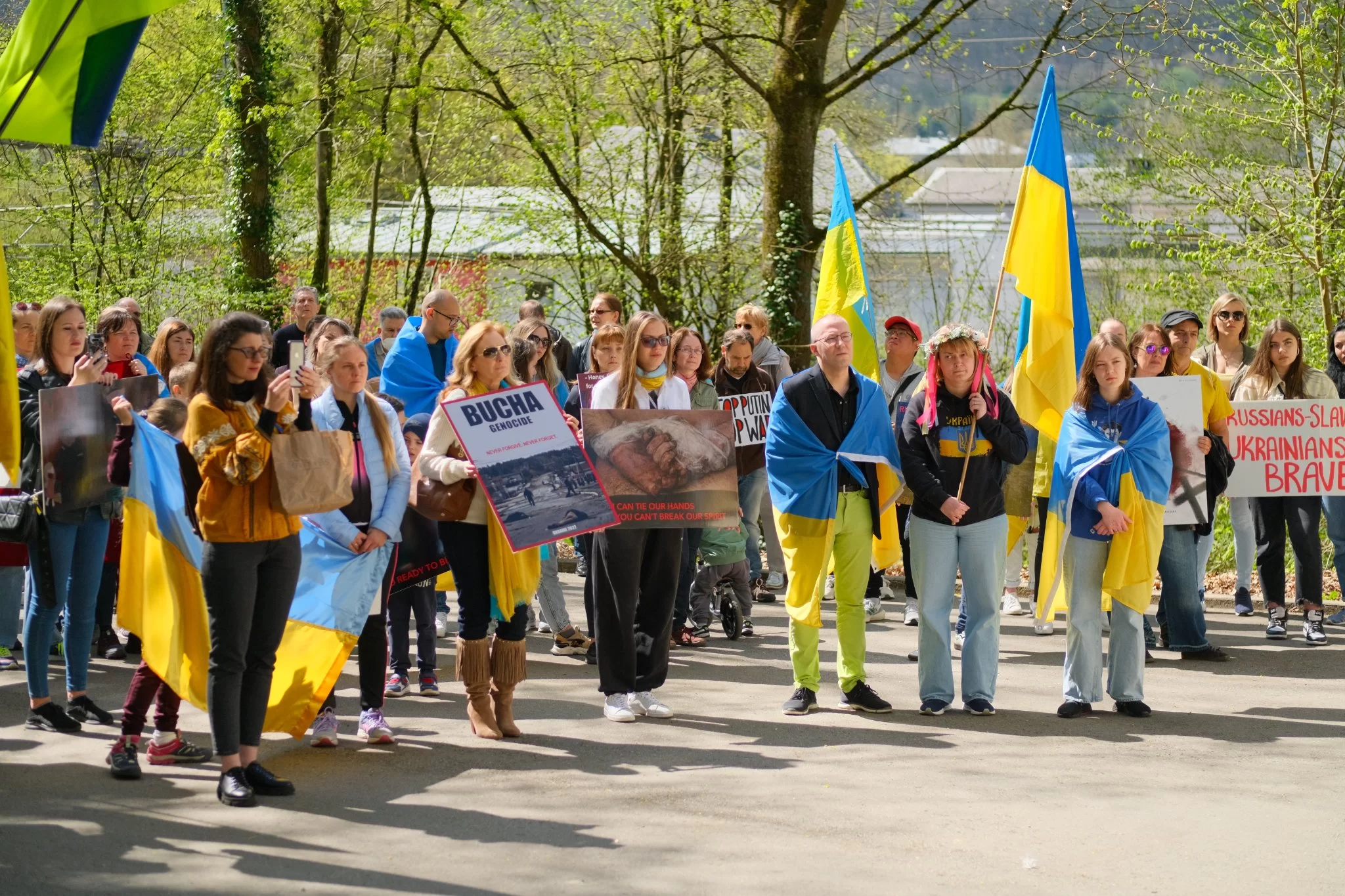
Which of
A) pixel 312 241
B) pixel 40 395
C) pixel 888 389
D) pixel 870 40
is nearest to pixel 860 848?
pixel 40 395

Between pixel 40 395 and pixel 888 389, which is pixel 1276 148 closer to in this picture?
pixel 888 389

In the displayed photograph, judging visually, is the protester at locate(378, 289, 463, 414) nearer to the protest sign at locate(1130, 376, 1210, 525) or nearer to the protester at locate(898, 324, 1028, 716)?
the protester at locate(898, 324, 1028, 716)

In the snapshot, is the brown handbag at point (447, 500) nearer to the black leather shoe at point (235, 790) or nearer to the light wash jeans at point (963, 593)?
the black leather shoe at point (235, 790)

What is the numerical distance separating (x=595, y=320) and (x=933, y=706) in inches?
174

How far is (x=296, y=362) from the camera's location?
6.02 m

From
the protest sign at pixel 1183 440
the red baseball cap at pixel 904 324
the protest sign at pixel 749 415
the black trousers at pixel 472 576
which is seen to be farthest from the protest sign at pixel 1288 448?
the black trousers at pixel 472 576

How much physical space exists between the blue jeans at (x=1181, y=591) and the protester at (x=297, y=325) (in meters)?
7.09

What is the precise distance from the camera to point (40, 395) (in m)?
7.47

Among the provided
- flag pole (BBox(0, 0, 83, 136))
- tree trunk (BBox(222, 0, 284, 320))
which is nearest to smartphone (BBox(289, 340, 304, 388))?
flag pole (BBox(0, 0, 83, 136))

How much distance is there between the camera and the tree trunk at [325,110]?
770 inches

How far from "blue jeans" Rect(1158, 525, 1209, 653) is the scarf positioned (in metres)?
4.34

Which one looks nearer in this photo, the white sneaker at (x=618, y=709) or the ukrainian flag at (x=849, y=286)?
Result: the white sneaker at (x=618, y=709)

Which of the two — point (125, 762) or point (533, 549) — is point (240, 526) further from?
point (533, 549)

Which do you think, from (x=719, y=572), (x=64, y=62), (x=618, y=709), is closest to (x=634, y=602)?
(x=618, y=709)
